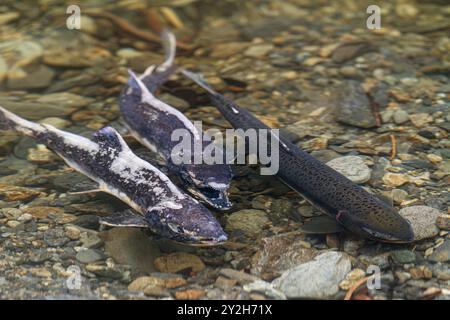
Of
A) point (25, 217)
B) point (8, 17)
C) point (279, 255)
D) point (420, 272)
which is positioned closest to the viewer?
point (420, 272)

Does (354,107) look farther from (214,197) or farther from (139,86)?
(214,197)

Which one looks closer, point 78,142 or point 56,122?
point 78,142

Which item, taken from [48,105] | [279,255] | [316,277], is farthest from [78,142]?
[316,277]

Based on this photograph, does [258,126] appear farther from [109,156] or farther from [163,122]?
[109,156]

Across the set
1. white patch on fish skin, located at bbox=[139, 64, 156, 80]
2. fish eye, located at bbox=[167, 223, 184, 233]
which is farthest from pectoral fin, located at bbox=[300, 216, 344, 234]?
white patch on fish skin, located at bbox=[139, 64, 156, 80]

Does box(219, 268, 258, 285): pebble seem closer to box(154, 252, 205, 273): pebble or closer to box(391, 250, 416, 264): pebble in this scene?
box(154, 252, 205, 273): pebble

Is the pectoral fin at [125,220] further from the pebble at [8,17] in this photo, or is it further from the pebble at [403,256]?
the pebble at [8,17]

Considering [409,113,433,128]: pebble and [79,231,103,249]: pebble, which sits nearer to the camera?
[79,231,103,249]: pebble

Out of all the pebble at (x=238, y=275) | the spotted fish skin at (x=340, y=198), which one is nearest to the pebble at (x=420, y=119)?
the spotted fish skin at (x=340, y=198)
